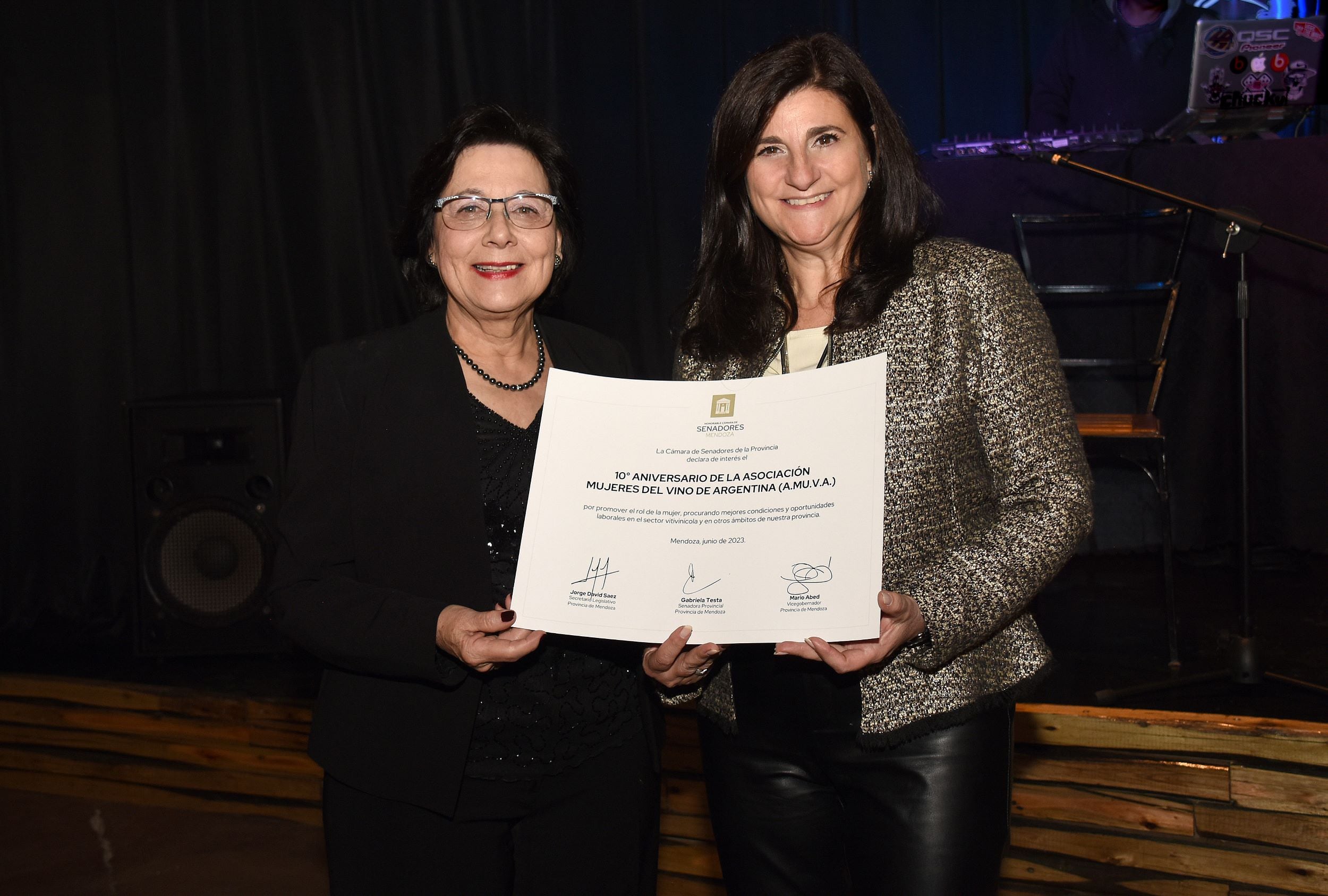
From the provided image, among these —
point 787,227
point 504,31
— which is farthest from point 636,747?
point 504,31

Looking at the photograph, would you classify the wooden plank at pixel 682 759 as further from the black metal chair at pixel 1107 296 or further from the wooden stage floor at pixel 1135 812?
the black metal chair at pixel 1107 296

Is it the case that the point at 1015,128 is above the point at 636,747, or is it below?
above

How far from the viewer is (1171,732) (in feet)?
7.39

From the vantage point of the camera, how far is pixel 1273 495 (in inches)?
125

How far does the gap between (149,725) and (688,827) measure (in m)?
1.69

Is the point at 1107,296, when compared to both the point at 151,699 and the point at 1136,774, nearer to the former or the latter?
the point at 1136,774

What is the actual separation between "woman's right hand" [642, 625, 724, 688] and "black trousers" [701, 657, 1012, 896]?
7 cm

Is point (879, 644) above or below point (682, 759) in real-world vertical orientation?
above

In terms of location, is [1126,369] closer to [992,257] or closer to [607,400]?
[992,257]

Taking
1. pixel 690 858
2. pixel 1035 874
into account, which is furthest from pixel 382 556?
pixel 1035 874

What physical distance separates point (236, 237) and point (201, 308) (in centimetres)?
31

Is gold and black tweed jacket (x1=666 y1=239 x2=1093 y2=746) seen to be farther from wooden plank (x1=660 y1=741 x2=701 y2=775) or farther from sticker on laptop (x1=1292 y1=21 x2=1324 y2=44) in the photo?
sticker on laptop (x1=1292 y1=21 x2=1324 y2=44)
